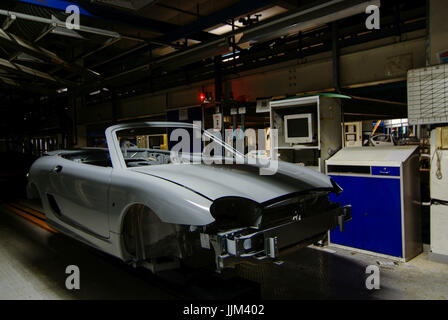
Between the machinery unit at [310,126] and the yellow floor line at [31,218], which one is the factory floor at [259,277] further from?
the machinery unit at [310,126]

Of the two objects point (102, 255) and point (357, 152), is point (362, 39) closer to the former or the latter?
point (357, 152)

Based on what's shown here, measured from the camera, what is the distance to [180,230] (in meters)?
2.38

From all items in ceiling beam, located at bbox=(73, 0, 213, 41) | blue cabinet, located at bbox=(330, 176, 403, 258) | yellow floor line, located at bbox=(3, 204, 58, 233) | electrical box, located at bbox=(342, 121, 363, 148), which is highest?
ceiling beam, located at bbox=(73, 0, 213, 41)

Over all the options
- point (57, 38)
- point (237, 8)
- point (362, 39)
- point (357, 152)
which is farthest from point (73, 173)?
point (57, 38)

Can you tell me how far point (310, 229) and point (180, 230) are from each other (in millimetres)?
960

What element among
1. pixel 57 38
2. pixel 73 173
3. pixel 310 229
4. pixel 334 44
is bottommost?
pixel 310 229

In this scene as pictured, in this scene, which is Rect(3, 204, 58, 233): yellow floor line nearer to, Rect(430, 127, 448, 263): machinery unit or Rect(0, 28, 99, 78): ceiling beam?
Rect(0, 28, 99, 78): ceiling beam

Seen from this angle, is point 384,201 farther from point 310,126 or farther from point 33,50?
point 33,50

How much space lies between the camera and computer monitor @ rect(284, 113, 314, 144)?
418cm

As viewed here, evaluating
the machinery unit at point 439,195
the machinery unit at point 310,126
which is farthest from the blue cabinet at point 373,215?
the machinery unit at point 310,126

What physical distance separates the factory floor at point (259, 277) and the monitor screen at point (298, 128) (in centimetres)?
145

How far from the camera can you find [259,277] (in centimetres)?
318

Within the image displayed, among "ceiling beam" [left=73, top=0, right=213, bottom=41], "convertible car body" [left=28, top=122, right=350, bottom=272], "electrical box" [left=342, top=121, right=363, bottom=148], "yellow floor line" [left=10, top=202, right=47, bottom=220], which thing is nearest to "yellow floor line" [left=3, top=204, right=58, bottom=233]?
"yellow floor line" [left=10, top=202, right=47, bottom=220]

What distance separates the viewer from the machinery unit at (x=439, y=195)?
3389 millimetres
